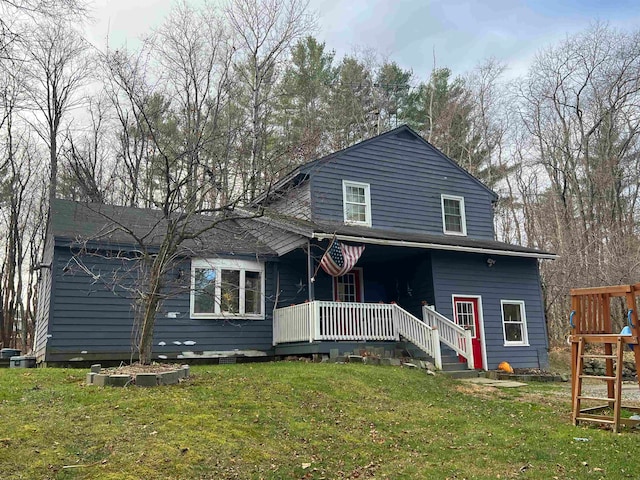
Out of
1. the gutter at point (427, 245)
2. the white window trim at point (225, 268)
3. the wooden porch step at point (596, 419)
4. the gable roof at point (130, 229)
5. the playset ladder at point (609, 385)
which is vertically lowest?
the wooden porch step at point (596, 419)

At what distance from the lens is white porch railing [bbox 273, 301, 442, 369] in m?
12.8

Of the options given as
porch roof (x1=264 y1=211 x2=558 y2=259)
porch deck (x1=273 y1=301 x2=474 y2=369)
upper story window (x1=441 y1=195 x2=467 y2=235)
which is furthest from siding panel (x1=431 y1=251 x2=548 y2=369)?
upper story window (x1=441 y1=195 x2=467 y2=235)

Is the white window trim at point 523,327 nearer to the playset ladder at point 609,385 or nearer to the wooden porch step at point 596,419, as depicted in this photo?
the playset ladder at point 609,385

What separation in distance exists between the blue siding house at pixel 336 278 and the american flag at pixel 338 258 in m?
0.23

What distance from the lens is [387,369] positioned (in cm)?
1127

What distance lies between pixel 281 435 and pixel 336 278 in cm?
960

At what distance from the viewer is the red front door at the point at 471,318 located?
593 inches

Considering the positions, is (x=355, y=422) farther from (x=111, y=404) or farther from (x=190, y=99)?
(x=190, y=99)

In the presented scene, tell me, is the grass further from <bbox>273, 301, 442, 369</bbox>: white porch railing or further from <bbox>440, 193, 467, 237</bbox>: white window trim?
<bbox>440, 193, 467, 237</bbox>: white window trim

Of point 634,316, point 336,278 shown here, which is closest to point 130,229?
point 336,278

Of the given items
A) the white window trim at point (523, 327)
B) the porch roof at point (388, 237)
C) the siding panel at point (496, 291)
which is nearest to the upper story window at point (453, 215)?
the porch roof at point (388, 237)

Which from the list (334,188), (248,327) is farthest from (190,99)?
(248,327)

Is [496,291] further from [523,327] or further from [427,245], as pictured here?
[427,245]

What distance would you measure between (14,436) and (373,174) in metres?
12.9
